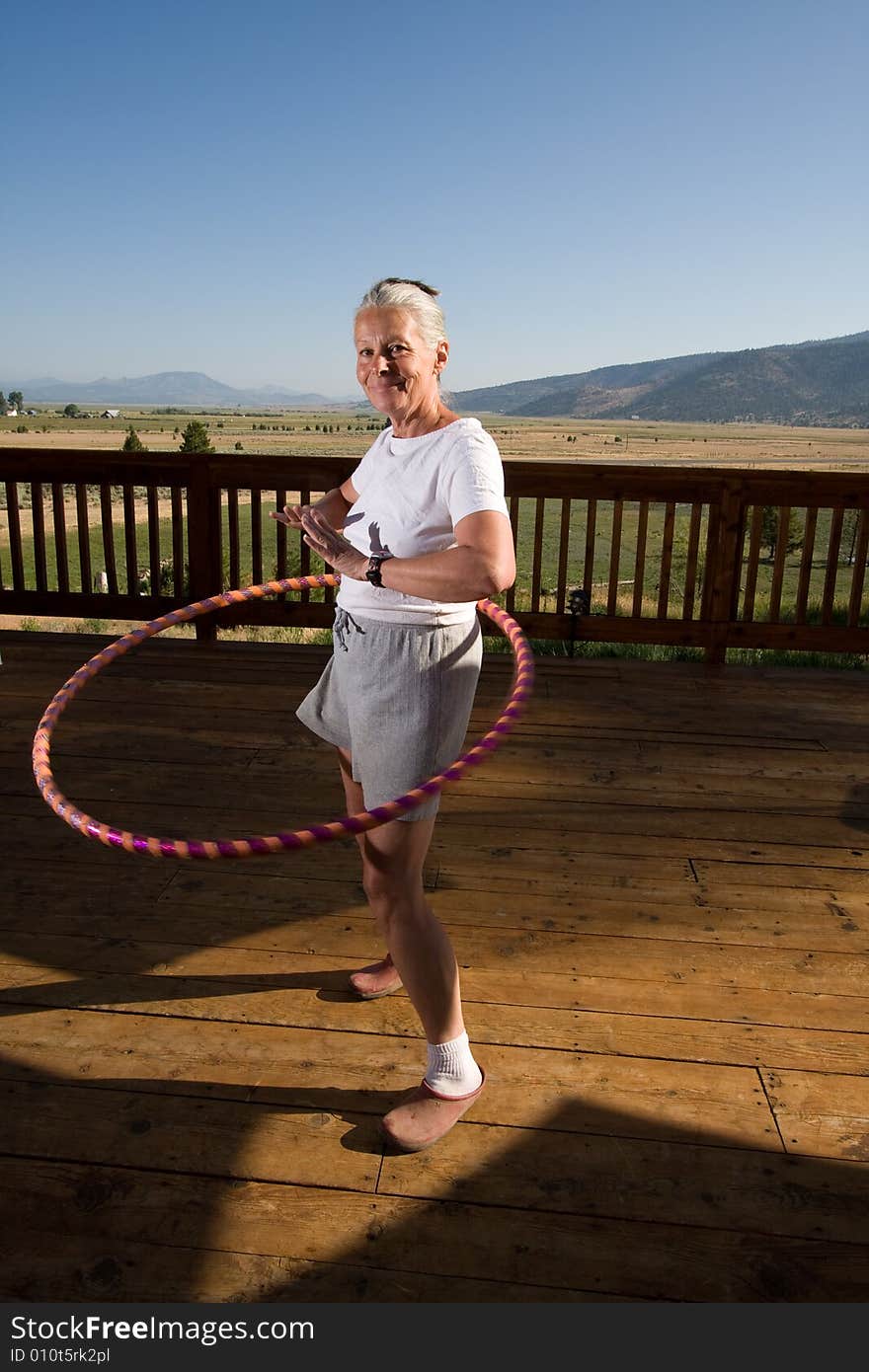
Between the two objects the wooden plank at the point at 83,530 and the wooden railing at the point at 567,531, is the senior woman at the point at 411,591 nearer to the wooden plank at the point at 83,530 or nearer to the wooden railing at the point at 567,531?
the wooden railing at the point at 567,531

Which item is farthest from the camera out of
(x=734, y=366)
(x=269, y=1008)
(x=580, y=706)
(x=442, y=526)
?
(x=734, y=366)

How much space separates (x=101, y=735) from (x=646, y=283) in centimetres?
16351

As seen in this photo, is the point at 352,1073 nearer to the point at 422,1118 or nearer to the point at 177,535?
the point at 422,1118

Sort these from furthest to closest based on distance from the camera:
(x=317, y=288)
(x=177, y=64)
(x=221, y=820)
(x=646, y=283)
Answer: (x=646, y=283), (x=317, y=288), (x=177, y=64), (x=221, y=820)

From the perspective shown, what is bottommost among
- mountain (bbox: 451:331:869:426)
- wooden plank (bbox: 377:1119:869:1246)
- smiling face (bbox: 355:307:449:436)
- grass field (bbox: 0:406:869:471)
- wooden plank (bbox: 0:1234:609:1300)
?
wooden plank (bbox: 377:1119:869:1246)

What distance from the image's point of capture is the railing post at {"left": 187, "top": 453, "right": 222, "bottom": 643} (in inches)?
199

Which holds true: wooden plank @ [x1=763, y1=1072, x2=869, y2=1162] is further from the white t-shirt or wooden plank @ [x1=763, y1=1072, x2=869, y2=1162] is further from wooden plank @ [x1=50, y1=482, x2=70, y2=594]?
wooden plank @ [x1=50, y1=482, x2=70, y2=594]

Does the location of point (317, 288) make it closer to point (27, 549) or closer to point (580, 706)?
point (27, 549)

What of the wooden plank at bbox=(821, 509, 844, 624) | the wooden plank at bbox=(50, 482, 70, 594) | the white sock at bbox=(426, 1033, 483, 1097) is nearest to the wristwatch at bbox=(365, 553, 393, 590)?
the white sock at bbox=(426, 1033, 483, 1097)

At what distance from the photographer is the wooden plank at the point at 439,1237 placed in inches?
52.6

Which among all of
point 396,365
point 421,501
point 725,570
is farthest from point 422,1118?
point 725,570

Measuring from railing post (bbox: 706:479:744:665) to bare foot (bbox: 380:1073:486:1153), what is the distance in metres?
3.67

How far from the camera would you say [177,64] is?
47531mm

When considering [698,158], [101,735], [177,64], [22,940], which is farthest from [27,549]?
[698,158]
